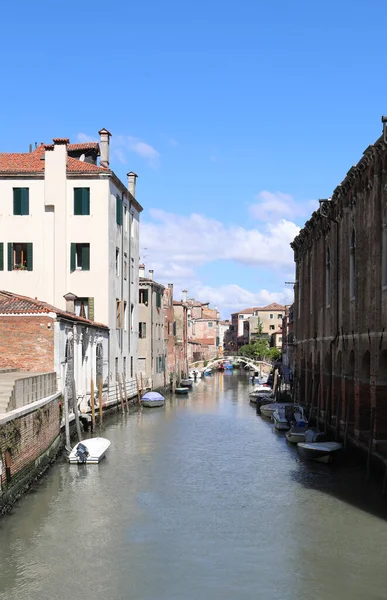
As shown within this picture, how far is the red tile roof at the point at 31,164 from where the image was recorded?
3775 centimetres

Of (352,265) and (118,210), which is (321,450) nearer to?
(352,265)

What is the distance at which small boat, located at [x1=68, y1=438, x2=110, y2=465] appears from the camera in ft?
74.1

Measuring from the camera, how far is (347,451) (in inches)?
922

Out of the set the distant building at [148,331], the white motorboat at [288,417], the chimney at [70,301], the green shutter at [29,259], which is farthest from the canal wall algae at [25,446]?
the distant building at [148,331]

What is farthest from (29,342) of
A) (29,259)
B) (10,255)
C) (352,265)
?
(352,265)

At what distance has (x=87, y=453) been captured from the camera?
22844 millimetres

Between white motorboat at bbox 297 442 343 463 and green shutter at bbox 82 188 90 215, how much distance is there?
1906 cm

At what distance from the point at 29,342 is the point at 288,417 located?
42.8 feet

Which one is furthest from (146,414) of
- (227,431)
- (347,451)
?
(347,451)

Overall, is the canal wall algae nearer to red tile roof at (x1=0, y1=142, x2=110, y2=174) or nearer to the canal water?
the canal water

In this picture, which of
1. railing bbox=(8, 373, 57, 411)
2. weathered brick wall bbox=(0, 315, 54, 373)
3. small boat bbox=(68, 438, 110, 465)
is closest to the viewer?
railing bbox=(8, 373, 57, 411)

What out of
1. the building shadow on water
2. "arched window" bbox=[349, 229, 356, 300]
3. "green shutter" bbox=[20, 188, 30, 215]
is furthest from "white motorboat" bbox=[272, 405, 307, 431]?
"green shutter" bbox=[20, 188, 30, 215]

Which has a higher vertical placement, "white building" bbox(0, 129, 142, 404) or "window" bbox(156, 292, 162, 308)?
"white building" bbox(0, 129, 142, 404)

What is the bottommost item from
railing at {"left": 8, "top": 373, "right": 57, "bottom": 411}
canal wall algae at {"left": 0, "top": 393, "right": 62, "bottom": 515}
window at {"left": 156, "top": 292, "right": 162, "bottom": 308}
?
canal wall algae at {"left": 0, "top": 393, "right": 62, "bottom": 515}
